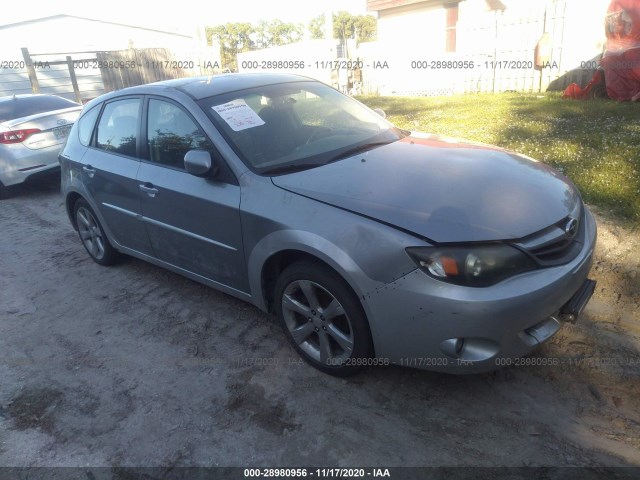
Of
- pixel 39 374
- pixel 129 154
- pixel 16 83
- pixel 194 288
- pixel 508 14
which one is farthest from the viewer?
pixel 16 83

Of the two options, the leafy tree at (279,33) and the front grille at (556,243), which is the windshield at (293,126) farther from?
the leafy tree at (279,33)

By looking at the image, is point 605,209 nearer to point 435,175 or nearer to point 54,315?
point 435,175

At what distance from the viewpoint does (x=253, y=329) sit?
3688mm

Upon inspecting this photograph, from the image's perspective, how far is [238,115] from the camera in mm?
3570

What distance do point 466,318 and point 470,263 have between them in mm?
262

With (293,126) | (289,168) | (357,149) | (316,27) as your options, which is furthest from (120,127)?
(316,27)

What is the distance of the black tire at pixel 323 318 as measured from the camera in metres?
2.76

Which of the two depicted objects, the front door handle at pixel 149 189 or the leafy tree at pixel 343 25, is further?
the leafy tree at pixel 343 25

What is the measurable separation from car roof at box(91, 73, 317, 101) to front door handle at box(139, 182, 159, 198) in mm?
727

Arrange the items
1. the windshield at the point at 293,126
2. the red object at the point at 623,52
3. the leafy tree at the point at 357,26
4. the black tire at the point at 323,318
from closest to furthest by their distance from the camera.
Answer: the black tire at the point at 323,318 < the windshield at the point at 293,126 < the red object at the point at 623,52 < the leafy tree at the point at 357,26

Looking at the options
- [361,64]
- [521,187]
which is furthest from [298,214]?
[361,64]

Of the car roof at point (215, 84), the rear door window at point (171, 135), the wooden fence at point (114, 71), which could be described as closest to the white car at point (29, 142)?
the car roof at point (215, 84)

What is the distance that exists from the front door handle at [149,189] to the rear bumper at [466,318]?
196 cm

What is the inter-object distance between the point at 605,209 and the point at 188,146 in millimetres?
3602
